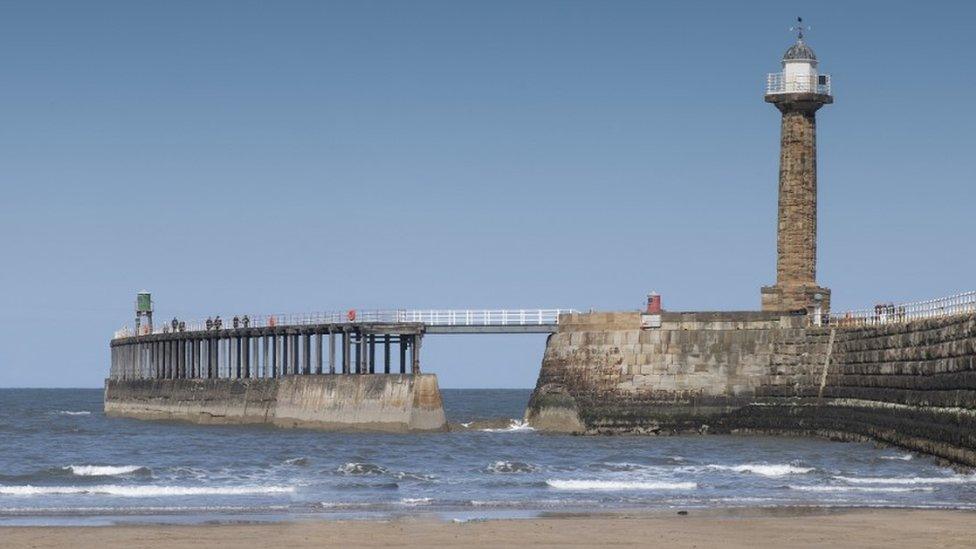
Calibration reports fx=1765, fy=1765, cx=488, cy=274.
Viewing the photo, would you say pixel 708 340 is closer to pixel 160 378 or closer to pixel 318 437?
pixel 318 437

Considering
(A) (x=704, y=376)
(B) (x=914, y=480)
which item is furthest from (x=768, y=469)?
(A) (x=704, y=376)

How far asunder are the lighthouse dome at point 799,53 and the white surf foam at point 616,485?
2901cm

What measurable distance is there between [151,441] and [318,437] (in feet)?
20.2

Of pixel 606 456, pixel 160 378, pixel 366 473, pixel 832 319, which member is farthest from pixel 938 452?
pixel 160 378

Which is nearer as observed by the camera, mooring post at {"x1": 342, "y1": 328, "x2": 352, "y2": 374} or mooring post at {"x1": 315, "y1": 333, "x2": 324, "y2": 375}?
mooring post at {"x1": 342, "y1": 328, "x2": 352, "y2": 374}

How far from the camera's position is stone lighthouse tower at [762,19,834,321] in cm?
6488

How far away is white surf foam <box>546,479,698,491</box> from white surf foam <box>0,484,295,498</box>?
6.23 meters

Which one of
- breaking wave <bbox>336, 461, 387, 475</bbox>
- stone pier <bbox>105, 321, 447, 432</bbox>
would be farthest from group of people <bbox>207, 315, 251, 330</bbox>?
breaking wave <bbox>336, 461, 387, 475</bbox>

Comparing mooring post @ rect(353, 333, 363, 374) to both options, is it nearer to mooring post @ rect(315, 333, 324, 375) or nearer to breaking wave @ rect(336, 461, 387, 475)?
mooring post @ rect(315, 333, 324, 375)

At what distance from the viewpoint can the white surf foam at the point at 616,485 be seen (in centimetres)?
3966

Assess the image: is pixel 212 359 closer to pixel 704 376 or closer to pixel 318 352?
pixel 318 352

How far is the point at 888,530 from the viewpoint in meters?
28.9

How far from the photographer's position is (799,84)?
2566 inches

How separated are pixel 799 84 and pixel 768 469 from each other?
2457 centimetres
